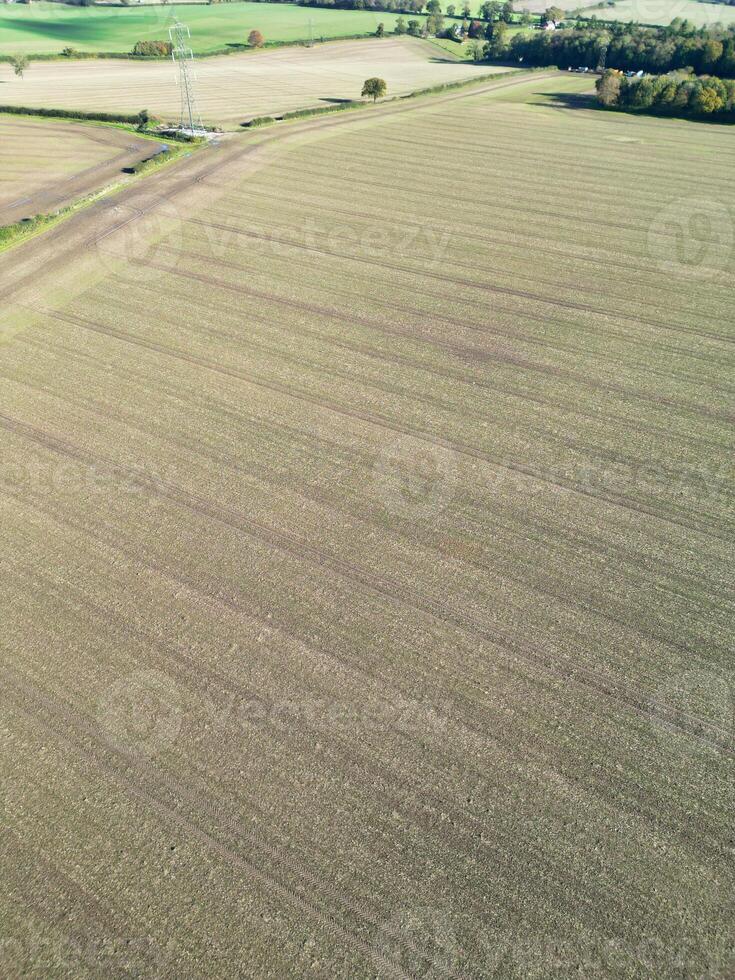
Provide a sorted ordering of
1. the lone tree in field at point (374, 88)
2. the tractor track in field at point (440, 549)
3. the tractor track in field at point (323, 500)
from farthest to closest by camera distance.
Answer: the lone tree in field at point (374, 88) → the tractor track in field at point (323, 500) → the tractor track in field at point (440, 549)

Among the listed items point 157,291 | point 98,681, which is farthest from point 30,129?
point 98,681

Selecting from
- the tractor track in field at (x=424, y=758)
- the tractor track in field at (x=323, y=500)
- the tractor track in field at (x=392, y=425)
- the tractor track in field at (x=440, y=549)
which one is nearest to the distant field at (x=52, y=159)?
the tractor track in field at (x=392, y=425)

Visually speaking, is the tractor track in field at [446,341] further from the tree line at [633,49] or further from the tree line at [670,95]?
the tree line at [633,49]

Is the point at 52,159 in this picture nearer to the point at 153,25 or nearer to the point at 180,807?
the point at 180,807

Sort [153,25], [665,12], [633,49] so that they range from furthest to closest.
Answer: [665,12] → [153,25] → [633,49]

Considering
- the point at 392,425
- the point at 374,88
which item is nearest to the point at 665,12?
the point at 374,88

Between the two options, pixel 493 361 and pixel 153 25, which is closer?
pixel 493 361
